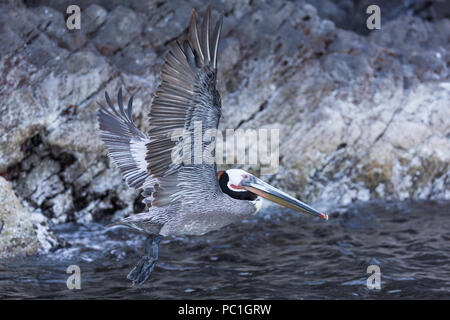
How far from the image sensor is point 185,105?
4074 mm

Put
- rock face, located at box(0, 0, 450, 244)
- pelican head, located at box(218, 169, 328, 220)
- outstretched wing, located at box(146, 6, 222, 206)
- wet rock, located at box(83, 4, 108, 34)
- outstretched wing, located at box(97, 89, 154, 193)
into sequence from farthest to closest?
wet rock, located at box(83, 4, 108, 34) < rock face, located at box(0, 0, 450, 244) < outstretched wing, located at box(97, 89, 154, 193) < pelican head, located at box(218, 169, 328, 220) < outstretched wing, located at box(146, 6, 222, 206)

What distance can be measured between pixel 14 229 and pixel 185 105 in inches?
129

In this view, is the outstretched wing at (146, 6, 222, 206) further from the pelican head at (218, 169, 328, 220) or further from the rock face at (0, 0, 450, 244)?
the rock face at (0, 0, 450, 244)

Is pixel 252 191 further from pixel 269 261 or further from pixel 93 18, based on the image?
pixel 93 18

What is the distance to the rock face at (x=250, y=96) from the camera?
8.12 m

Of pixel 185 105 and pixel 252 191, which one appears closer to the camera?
pixel 185 105

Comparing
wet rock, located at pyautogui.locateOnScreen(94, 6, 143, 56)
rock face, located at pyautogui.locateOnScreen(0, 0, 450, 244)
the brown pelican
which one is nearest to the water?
rock face, located at pyautogui.locateOnScreen(0, 0, 450, 244)

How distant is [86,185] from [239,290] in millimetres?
3788

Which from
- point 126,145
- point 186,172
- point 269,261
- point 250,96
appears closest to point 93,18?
point 250,96

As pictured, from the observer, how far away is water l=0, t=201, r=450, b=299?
17.6 feet

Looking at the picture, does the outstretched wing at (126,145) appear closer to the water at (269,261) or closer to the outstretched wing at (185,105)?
the outstretched wing at (185,105)
